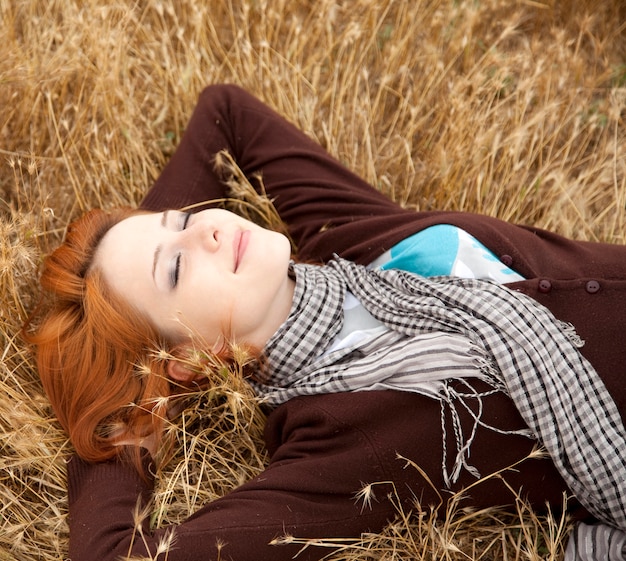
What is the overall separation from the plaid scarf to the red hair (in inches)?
17.3

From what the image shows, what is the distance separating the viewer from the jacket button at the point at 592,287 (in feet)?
7.75

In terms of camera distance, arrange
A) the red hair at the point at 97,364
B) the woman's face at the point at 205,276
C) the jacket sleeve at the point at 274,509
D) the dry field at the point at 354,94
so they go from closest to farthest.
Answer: the jacket sleeve at the point at 274,509 → the woman's face at the point at 205,276 → the red hair at the point at 97,364 → the dry field at the point at 354,94

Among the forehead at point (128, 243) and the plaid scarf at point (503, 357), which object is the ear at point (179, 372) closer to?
the plaid scarf at point (503, 357)

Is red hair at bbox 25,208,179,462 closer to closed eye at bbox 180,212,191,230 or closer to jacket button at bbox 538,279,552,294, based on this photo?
closed eye at bbox 180,212,191,230

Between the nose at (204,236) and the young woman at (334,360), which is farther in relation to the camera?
the nose at (204,236)

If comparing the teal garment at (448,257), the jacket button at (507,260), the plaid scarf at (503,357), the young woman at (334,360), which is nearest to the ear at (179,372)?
the young woman at (334,360)

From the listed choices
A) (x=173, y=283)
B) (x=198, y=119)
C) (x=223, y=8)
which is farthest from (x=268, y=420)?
(x=223, y=8)

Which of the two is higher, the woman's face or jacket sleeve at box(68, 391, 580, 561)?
the woman's face

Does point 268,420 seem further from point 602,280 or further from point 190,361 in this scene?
point 602,280

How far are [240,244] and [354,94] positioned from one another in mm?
1477

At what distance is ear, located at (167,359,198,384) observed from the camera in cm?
247

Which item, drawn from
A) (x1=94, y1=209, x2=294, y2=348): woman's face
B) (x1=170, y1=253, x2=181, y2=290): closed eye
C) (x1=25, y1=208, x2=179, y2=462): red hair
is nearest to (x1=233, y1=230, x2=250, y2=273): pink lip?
(x1=94, y1=209, x2=294, y2=348): woman's face

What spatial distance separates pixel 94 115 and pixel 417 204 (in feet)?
5.46

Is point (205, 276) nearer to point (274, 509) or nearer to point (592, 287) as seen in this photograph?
point (274, 509)
